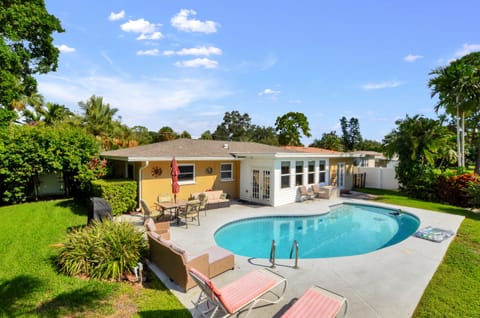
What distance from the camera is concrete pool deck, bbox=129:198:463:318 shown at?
4871mm

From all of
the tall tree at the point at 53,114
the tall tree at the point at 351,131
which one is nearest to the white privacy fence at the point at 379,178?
the tall tree at the point at 53,114

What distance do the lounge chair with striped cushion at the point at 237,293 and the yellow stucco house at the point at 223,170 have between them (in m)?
8.62

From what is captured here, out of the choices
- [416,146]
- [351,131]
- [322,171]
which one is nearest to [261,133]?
[351,131]

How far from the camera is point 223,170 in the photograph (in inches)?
633

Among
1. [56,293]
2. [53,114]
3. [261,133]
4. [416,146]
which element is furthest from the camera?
[261,133]

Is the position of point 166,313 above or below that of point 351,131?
below

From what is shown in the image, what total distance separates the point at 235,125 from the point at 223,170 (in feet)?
175

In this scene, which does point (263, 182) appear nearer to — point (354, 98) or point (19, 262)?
point (19, 262)

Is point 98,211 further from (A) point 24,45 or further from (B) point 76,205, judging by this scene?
(A) point 24,45

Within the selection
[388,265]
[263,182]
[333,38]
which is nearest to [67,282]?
[388,265]

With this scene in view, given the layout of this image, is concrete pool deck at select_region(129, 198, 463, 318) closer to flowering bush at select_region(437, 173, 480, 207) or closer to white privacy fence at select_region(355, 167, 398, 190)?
flowering bush at select_region(437, 173, 480, 207)

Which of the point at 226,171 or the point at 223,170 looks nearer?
the point at 223,170

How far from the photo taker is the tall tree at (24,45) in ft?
41.5

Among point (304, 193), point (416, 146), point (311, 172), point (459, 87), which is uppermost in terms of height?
point (459, 87)
